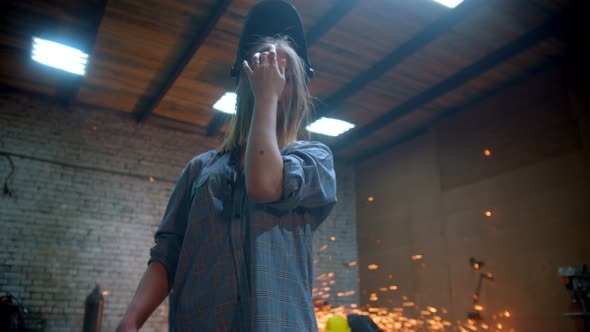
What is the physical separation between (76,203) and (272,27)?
26.7ft

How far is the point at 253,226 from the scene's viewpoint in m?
0.90

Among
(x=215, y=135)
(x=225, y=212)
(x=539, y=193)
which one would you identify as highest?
(x=215, y=135)

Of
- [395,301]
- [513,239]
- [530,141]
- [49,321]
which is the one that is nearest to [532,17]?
[530,141]

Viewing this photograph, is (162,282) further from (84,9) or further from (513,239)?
(513,239)

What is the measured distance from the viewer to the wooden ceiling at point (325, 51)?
21.2 ft

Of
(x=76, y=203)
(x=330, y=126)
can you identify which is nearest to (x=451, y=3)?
(x=330, y=126)

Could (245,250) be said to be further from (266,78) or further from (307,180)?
(266,78)

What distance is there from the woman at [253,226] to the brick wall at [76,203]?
7804 millimetres

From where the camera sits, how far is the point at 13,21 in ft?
22.4

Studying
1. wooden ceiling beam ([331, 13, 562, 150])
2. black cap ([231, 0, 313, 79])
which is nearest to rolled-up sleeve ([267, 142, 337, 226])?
black cap ([231, 0, 313, 79])

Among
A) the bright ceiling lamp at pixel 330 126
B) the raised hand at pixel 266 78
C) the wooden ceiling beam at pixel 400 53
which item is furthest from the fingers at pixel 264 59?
the bright ceiling lamp at pixel 330 126

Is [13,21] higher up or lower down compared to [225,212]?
higher up

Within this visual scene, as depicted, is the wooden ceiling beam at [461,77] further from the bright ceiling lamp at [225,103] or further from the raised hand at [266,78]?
the raised hand at [266,78]

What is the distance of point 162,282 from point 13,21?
712 cm
